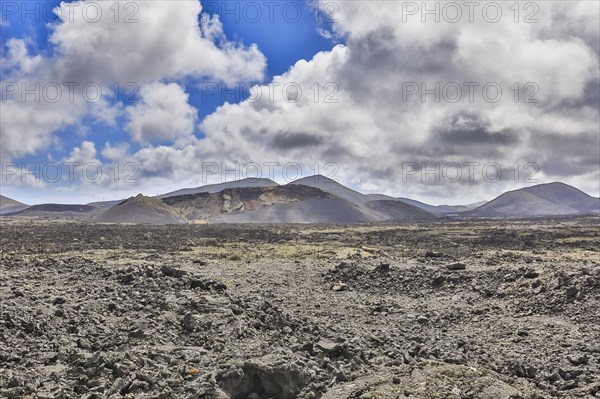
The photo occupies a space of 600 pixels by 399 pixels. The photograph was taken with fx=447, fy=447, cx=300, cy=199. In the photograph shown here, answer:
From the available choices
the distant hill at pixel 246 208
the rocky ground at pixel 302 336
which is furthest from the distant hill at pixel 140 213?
the rocky ground at pixel 302 336

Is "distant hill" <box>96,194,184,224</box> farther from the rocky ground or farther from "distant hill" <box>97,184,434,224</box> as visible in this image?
the rocky ground

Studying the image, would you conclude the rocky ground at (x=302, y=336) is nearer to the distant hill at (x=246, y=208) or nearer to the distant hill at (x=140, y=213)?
the distant hill at (x=140, y=213)

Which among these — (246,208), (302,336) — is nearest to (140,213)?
(246,208)

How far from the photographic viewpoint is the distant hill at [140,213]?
112688mm

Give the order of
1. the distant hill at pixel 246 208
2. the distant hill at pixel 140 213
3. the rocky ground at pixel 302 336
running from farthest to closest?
the distant hill at pixel 246 208, the distant hill at pixel 140 213, the rocky ground at pixel 302 336

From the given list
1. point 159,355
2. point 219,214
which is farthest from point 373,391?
point 219,214

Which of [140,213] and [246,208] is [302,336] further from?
[246,208]

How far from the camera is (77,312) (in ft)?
32.7

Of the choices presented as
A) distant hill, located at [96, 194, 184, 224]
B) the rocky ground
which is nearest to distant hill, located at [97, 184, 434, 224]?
distant hill, located at [96, 194, 184, 224]

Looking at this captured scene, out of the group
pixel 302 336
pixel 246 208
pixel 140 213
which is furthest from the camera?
pixel 246 208

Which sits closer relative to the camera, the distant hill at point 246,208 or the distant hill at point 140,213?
the distant hill at point 140,213

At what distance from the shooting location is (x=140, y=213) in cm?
11631

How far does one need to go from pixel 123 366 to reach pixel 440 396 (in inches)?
185

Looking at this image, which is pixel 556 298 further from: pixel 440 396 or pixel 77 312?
pixel 77 312
